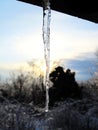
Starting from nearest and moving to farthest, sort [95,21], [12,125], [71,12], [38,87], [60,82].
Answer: [12,125] < [71,12] < [95,21] < [60,82] < [38,87]

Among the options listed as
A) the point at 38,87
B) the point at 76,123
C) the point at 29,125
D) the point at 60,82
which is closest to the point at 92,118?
the point at 76,123

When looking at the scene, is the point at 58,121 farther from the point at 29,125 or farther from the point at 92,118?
the point at 29,125

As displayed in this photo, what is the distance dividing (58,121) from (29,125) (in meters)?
1.24

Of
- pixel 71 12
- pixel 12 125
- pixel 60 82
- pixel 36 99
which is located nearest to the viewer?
pixel 12 125

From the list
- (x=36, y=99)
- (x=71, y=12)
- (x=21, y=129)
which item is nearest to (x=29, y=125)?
(x=21, y=129)

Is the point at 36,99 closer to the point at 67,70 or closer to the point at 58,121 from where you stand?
the point at 67,70

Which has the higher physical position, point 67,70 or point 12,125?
point 67,70

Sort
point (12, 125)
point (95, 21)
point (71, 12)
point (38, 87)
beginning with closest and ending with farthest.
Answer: point (12, 125)
point (71, 12)
point (95, 21)
point (38, 87)

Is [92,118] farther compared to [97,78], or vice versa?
[97,78]

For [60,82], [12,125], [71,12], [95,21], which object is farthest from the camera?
[60,82]

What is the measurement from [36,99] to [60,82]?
4723 mm

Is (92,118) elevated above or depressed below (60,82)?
below

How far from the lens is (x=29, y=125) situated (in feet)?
26.3

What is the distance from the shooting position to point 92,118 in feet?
30.4
